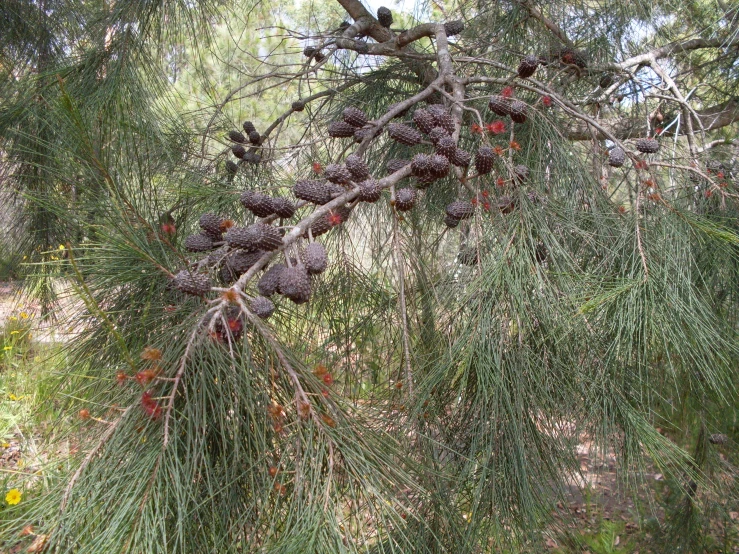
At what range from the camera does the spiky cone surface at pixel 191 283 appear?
827mm

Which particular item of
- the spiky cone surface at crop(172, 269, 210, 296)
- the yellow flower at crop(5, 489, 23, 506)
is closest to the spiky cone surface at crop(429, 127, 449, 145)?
the spiky cone surface at crop(172, 269, 210, 296)

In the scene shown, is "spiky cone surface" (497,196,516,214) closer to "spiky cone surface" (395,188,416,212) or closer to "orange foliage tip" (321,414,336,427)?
"spiky cone surface" (395,188,416,212)

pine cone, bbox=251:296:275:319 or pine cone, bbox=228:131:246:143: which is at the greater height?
pine cone, bbox=228:131:246:143

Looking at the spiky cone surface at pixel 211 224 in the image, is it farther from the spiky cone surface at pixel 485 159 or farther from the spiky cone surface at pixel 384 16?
the spiky cone surface at pixel 384 16

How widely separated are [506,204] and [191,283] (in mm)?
638

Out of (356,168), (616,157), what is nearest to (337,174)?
(356,168)

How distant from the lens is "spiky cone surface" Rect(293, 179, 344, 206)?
103 cm

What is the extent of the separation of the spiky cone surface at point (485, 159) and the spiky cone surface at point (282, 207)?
16.8 inches

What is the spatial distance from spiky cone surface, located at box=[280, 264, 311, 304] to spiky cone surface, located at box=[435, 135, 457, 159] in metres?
0.41

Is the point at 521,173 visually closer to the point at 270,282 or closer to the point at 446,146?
the point at 446,146

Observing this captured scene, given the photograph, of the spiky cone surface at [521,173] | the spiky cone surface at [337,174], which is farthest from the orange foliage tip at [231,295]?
the spiky cone surface at [521,173]

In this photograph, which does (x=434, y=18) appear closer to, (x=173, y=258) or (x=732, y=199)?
(x=732, y=199)

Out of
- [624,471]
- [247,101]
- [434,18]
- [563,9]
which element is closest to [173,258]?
[624,471]

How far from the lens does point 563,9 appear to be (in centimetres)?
215
